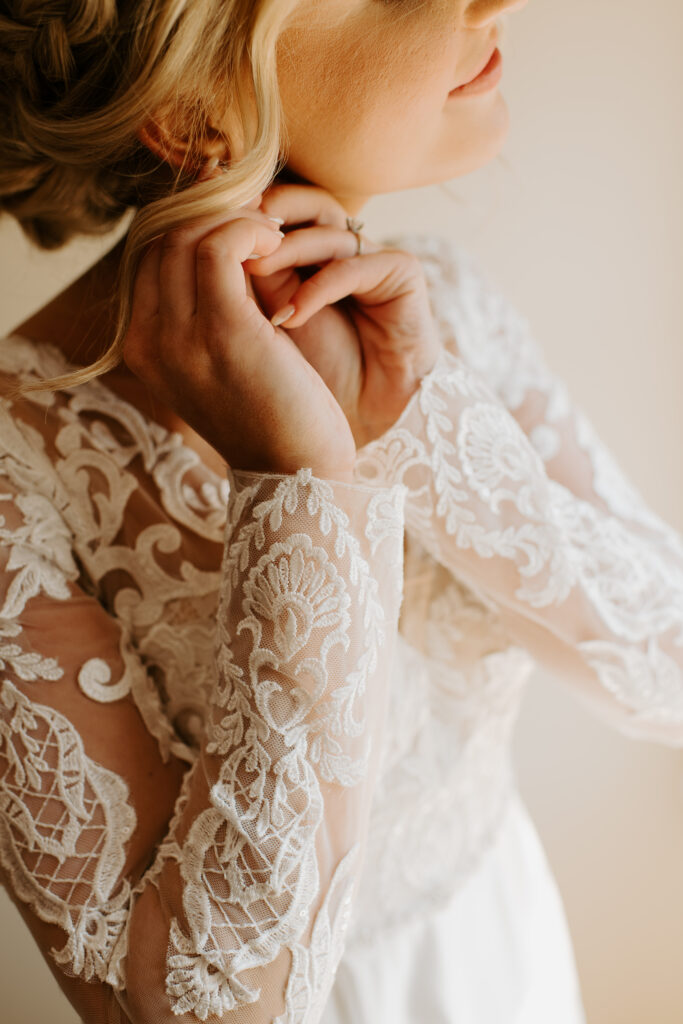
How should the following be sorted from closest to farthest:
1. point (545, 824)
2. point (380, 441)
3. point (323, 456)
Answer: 1. point (323, 456)
2. point (380, 441)
3. point (545, 824)

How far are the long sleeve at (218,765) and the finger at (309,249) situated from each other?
186 millimetres

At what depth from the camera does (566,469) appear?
3.23ft

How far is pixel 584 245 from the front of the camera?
1376 mm

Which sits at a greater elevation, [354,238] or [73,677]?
[354,238]

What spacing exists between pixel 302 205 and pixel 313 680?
411 mm

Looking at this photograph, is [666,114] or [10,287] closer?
[10,287]

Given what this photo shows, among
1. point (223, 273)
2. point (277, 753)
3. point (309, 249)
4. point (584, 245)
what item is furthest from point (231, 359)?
point (584, 245)

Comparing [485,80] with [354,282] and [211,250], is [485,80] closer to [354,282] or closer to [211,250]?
[354,282]

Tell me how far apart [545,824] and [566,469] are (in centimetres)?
95

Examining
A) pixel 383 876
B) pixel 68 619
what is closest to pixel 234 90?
pixel 68 619

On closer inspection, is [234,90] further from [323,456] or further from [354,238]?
[323,456]

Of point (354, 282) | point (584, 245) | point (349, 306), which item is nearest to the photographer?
point (354, 282)

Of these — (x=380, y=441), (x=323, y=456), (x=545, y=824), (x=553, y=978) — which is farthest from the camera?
(x=545, y=824)

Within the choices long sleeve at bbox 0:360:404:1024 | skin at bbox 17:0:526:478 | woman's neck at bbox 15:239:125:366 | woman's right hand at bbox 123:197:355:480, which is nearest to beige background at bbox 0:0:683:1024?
woman's neck at bbox 15:239:125:366
